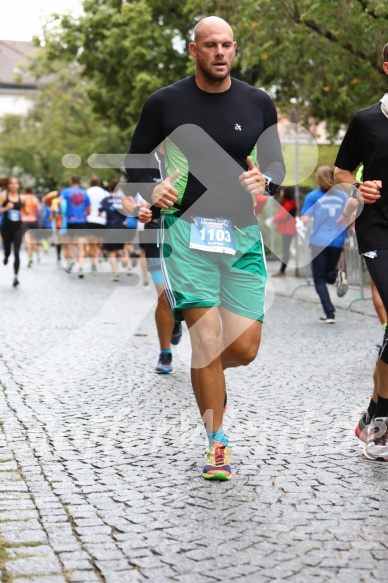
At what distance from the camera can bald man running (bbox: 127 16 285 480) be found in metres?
5.23

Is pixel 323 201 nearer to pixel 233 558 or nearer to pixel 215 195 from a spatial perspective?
pixel 215 195

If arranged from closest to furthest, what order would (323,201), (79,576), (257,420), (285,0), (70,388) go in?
(79,576)
(257,420)
(70,388)
(323,201)
(285,0)

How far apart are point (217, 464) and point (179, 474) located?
0.21 meters

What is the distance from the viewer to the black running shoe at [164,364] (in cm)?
890

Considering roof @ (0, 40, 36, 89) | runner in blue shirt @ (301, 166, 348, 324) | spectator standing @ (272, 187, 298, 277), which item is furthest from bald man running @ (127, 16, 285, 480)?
roof @ (0, 40, 36, 89)

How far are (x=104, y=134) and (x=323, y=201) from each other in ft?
101

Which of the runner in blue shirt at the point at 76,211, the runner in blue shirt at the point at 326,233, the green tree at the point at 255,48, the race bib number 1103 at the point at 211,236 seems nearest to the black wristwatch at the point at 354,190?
the race bib number 1103 at the point at 211,236

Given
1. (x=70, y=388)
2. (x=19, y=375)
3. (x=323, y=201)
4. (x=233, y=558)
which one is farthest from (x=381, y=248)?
(x=323, y=201)

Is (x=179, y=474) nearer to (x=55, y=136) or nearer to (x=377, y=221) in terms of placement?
(x=377, y=221)

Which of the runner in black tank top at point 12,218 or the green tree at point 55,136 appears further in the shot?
the green tree at point 55,136

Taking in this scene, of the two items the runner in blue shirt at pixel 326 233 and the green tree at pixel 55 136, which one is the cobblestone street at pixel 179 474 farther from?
the green tree at pixel 55 136

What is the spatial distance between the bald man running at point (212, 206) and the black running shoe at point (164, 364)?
11.4 feet

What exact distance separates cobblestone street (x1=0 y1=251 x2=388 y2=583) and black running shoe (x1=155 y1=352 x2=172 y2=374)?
4.7 inches

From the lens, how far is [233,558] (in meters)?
3.88
